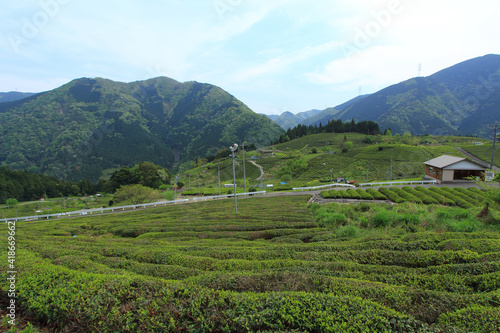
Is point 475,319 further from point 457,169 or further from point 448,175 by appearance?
point 457,169

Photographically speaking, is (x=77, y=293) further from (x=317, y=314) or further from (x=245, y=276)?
(x=317, y=314)

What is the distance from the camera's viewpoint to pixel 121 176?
7500 centimetres

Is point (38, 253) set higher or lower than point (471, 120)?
lower

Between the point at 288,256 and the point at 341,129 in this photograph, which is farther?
the point at 341,129

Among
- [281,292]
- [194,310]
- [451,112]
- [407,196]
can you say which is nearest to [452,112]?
[451,112]

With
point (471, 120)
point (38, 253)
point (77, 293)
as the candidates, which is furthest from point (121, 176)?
point (471, 120)

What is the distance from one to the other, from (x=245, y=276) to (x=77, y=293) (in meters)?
3.34

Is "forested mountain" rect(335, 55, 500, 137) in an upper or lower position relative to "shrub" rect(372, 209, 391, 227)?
upper

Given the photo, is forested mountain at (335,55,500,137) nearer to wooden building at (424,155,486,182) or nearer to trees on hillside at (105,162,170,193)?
wooden building at (424,155,486,182)

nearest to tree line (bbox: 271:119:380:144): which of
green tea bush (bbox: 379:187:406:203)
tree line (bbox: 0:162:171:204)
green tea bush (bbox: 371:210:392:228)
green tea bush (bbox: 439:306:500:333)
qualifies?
tree line (bbox: 0:162:171:204)

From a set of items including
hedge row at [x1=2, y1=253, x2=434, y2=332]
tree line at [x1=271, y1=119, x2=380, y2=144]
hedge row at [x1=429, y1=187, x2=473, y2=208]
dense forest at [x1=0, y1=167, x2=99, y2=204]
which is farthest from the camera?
tree line at [x1=271, y1=119, x2=380, y2=144]

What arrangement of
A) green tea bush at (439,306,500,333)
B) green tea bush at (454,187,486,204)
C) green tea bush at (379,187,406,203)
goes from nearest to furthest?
green tea bush at (439,306,500,333) < green tea bush at (454,187,486,204) < green tea bush at (379,187,406,203)

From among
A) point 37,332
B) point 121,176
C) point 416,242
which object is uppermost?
point 37,332

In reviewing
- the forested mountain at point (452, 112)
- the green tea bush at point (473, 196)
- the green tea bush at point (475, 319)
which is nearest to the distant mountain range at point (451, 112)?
the forested mountain at point (452, 112)
